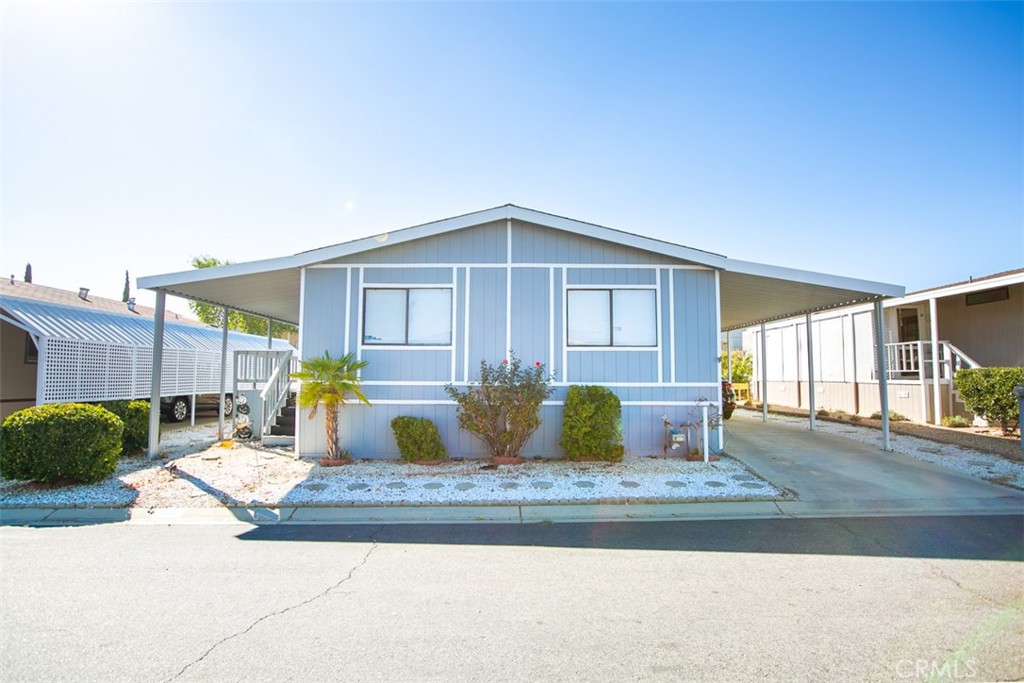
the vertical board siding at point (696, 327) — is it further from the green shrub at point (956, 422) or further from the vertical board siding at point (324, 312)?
the green shrub at point (956, 422)

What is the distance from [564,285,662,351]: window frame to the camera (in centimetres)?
898

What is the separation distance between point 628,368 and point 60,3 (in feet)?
31.6

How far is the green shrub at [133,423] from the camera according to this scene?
9.03m

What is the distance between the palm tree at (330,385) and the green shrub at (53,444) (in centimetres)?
267

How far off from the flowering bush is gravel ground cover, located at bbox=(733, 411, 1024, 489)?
6497 millimetres

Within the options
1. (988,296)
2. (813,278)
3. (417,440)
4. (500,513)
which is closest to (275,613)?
(500,513)

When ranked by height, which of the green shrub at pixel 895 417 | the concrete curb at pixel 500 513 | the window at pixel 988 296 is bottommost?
the concrete curb at pixel 500 513

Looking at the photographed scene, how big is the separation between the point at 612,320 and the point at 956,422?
9703mm

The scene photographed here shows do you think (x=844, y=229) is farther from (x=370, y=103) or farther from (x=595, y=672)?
(x=595, y=672)

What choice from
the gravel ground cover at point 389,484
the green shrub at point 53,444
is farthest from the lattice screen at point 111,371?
the green shrub at point 53,444

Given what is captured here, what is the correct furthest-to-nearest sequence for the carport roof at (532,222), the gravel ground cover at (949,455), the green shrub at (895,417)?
the green shrub at (895,417), the carport roof at (532,222), the gravel ground cover at (949,455)

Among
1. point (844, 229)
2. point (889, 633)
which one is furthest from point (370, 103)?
point (844, 229)

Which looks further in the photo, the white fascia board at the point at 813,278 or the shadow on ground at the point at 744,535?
the white fascia board at the point at 813,278

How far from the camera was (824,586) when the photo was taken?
3.93 meters
